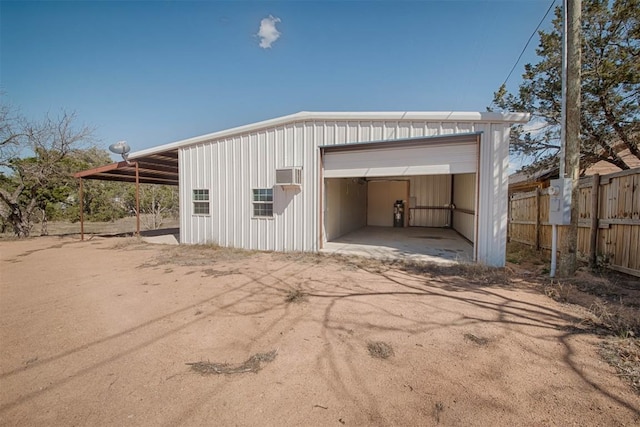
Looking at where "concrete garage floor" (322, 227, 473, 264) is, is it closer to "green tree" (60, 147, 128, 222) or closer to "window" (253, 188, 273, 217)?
"window" (253, 188, 273, 217)

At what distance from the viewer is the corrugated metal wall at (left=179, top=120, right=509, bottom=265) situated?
595 centimetres

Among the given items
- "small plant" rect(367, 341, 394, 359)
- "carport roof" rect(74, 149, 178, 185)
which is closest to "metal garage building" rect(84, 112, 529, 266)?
"carport roof" rect(74, 149, 178, 185)

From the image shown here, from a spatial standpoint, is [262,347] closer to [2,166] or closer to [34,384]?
[34,384]

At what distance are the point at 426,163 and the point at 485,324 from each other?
445 cm

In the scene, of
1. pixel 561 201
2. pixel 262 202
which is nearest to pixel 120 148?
pixel 262 202

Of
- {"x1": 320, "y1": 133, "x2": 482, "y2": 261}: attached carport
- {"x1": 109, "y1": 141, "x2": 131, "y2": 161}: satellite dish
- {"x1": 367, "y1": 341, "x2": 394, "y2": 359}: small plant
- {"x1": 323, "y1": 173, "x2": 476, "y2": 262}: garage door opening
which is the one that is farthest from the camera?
{"x1": 109, "y1": 141, "x2": 131, "y2": 161}: satellite dish

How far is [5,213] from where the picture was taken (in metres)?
11.5

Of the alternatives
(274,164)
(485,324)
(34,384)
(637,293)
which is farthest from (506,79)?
(34,384)

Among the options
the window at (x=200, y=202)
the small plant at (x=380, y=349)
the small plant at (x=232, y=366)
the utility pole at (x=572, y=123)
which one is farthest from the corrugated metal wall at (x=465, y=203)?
the window at (x=200, y=202)

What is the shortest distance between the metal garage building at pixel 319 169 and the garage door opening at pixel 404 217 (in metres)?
0.17

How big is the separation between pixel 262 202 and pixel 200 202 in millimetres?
2624

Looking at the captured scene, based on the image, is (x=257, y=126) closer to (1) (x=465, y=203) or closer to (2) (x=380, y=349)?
(2) (x=380, y=349)

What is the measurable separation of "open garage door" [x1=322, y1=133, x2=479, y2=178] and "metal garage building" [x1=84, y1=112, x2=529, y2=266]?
0.02 metres

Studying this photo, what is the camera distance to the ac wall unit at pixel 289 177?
737 centimetres
